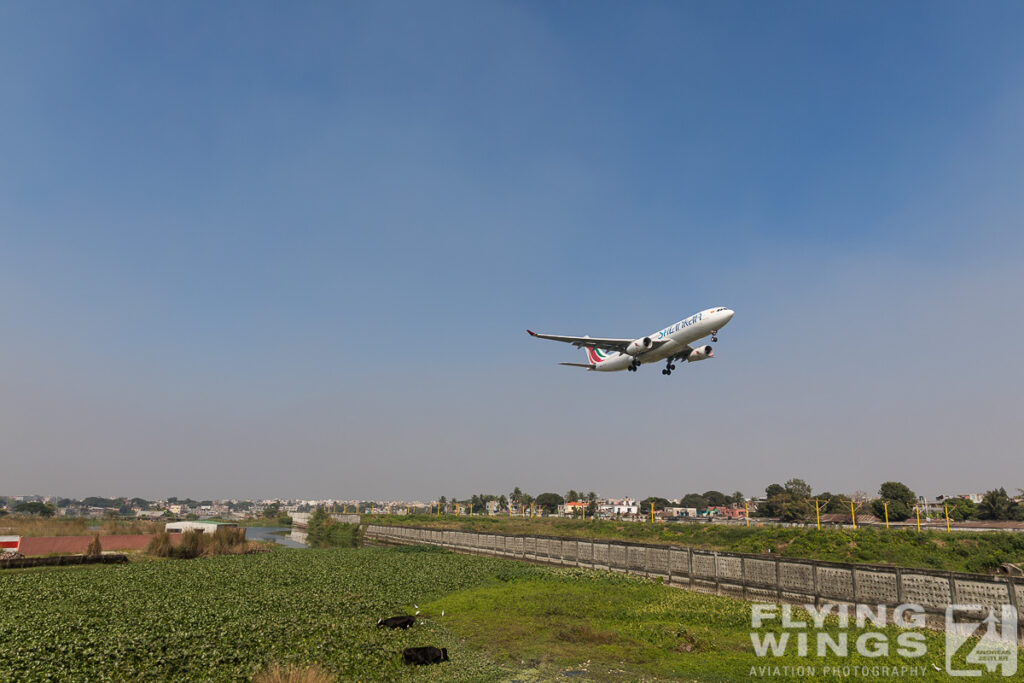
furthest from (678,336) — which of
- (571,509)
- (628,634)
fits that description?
(571,509)

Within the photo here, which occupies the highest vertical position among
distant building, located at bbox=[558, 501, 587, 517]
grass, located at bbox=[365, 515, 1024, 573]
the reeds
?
grass, located at bbox=[365, 515, 1024, 573]

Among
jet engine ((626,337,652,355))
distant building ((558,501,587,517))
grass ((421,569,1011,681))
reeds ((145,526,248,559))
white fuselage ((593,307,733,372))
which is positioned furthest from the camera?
distant building ((558,501,587,517))

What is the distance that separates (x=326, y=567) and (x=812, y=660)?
3083cm

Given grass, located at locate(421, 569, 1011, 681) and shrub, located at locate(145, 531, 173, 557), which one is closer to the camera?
grass, located at locate(421, 569, 1011, 681)

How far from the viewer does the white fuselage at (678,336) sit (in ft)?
134

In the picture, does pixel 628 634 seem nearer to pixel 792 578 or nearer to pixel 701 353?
pixel 792 578

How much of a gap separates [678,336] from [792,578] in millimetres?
23089

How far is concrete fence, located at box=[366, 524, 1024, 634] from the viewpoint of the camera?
61.2 feet

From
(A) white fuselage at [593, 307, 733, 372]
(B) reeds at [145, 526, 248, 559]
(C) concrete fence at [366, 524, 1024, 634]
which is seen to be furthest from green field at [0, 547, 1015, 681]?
(A) white fuselage at [593, 307, 733, 372]

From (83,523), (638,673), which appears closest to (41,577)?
(638,673)

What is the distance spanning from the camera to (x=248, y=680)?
1401 centimetres

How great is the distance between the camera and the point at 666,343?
45.7 metres

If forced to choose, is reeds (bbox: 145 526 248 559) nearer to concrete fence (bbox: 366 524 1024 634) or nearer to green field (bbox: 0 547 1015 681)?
green field (bbox: 0 547 1015 681)

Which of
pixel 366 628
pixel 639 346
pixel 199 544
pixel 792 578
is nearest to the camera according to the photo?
pixel 366 628
